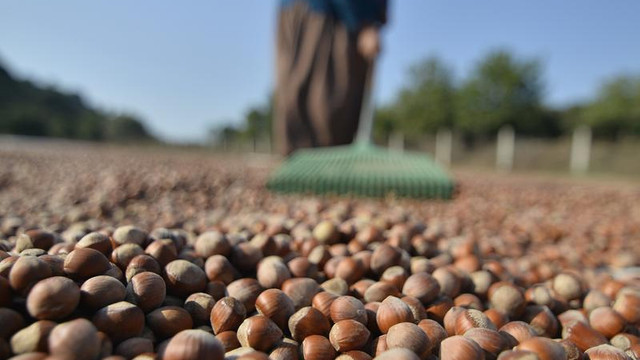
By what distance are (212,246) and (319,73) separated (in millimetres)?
4075

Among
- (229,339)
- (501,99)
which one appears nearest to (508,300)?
(229,339)

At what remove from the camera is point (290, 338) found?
95 centimetres

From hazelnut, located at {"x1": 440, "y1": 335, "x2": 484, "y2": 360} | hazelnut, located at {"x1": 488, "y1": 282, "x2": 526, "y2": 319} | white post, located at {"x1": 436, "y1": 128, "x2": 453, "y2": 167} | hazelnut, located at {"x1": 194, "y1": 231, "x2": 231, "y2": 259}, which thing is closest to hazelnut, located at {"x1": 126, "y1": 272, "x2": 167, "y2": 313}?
hazelnut, located at {"x1": 194, "y1": 231, "x2": 231, "y2": 259}

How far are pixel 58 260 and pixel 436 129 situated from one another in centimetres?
2065

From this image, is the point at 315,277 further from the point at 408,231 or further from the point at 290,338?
the point at 408,231

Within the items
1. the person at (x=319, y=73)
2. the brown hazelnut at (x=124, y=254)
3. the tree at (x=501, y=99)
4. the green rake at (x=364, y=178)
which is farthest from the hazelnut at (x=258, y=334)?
the tree at (x=501, y=99)

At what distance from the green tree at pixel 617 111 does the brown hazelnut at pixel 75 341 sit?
2127cm

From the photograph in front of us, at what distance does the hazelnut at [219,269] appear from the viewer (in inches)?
43.4

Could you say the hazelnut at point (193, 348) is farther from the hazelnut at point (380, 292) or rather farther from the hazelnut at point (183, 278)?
the hazelnut at point (380, 292)

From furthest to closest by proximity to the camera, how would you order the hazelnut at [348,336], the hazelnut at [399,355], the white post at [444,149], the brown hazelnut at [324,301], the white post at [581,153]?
the white post at [444,149] < the white post at [581,153] < the brown hazelnut at [324,301] < the hazelnut at [348,336] < the hazelnut at [399,355]

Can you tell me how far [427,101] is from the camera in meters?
20.8

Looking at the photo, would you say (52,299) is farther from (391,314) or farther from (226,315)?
(391,314)

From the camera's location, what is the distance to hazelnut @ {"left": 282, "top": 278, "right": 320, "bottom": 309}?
1053 mm

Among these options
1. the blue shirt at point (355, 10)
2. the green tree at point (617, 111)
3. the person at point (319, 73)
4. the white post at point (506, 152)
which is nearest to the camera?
the blue shirt at point (355, 10)
